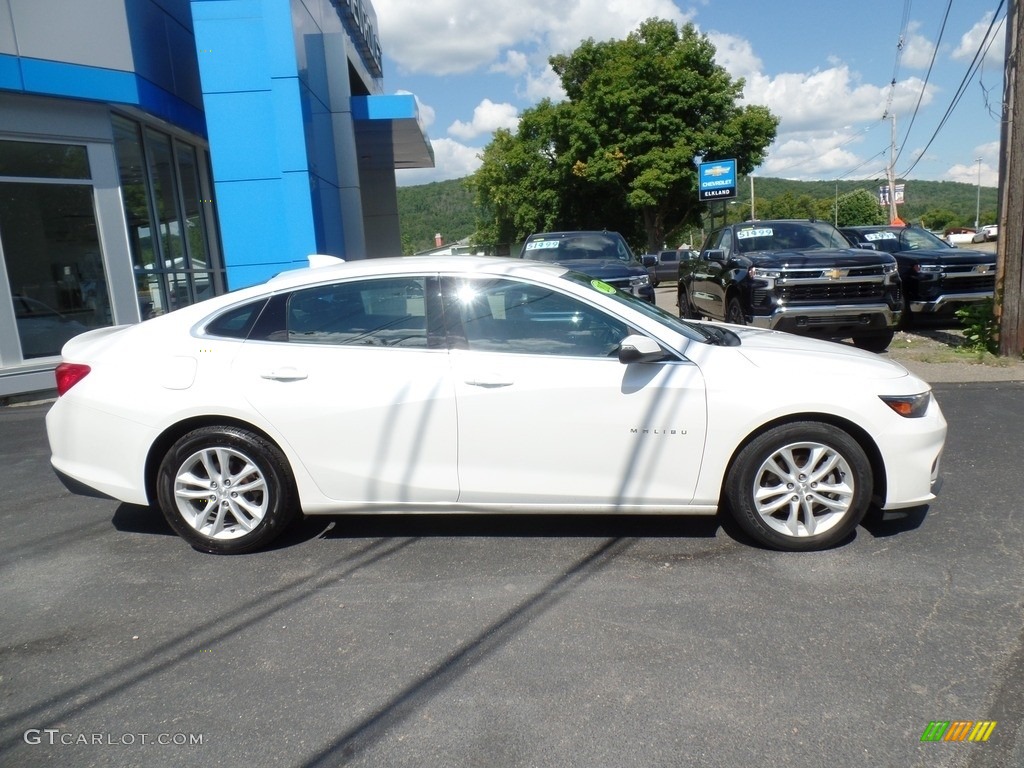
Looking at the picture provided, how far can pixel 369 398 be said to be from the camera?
4.08 meters

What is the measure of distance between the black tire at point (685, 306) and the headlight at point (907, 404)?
9.23 metres

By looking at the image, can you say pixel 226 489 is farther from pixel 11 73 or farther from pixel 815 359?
pixel 11 73

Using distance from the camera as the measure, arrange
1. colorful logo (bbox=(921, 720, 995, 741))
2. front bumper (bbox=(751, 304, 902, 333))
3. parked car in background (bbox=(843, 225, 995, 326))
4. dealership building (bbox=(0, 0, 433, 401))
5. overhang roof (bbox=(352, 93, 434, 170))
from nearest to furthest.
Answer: colorful logo (bbox=(921, 720, 995, 741))
front bumper (bbox=(751, 304, 902, 333))
dealership building (bbox=(0, 0, 433, 401))
parked car in background (bbox=(843, 225, 995, 326))
overhang roof (bbox=(352, 93, 434, 170))

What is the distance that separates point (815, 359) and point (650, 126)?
32947mm

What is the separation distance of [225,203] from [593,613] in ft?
32.0

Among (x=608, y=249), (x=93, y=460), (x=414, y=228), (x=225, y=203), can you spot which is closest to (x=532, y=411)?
(x=93, y=460)

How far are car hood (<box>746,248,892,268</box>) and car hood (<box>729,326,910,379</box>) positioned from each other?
5.37 metres

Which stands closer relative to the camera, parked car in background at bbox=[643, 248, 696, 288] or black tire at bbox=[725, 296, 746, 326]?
black tire at bbox=[725, 296, 746, 326]

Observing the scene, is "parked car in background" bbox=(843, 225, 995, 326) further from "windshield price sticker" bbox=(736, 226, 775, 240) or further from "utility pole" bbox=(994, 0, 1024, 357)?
"windshield price sticker" bbox=(736, 226, 775, 240)

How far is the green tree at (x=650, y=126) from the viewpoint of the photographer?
3462 centimetres

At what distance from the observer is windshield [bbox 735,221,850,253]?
10680 millimetres

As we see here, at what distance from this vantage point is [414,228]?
104 metres

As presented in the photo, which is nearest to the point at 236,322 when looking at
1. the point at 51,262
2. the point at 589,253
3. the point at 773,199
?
the point at 51,262

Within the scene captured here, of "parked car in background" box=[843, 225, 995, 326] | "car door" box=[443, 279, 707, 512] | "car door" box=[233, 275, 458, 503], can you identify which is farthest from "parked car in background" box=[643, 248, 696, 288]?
"car door" box=[233, 275, 458, 503]
